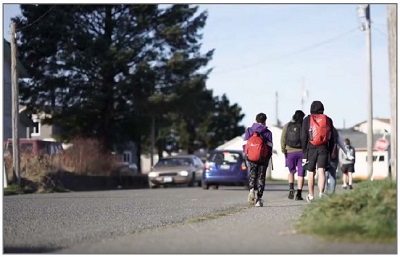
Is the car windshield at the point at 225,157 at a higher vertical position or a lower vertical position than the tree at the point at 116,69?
lower

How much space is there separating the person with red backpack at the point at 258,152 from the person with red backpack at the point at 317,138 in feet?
2.38

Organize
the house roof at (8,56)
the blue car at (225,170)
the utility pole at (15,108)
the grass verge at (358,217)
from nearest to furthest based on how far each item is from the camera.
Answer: the grass verge at (358,217), the utility pole at (15,108), the house roof at (8,56), the blue car at (225,170)

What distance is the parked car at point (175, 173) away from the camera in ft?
104

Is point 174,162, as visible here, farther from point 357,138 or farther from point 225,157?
point 357,138

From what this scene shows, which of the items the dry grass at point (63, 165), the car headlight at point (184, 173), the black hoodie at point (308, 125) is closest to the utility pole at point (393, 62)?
the black hoodie at point (308, 125)

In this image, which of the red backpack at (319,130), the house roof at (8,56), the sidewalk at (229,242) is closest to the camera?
the sidewalk at (229,242)

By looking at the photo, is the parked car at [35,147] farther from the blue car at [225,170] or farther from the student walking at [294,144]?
the student walking at [294,144]

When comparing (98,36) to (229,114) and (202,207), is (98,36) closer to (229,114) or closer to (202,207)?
(202,207)

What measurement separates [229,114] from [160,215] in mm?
72910

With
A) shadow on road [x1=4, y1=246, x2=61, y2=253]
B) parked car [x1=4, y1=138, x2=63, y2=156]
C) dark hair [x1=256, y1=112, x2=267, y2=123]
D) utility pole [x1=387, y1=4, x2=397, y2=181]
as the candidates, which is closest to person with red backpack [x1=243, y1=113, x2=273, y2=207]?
dark hair [x1=256, y1=112, x2=267, y2=123]

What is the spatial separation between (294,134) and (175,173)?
55.0 ft

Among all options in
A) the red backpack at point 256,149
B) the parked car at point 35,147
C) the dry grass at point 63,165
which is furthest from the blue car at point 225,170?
the red backpack at point 256,149

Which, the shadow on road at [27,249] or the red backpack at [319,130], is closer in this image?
the shadow on road at [27,249]

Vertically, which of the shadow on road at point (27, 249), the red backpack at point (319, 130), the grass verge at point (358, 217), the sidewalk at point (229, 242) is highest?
the red backpack at point (319, 130)
